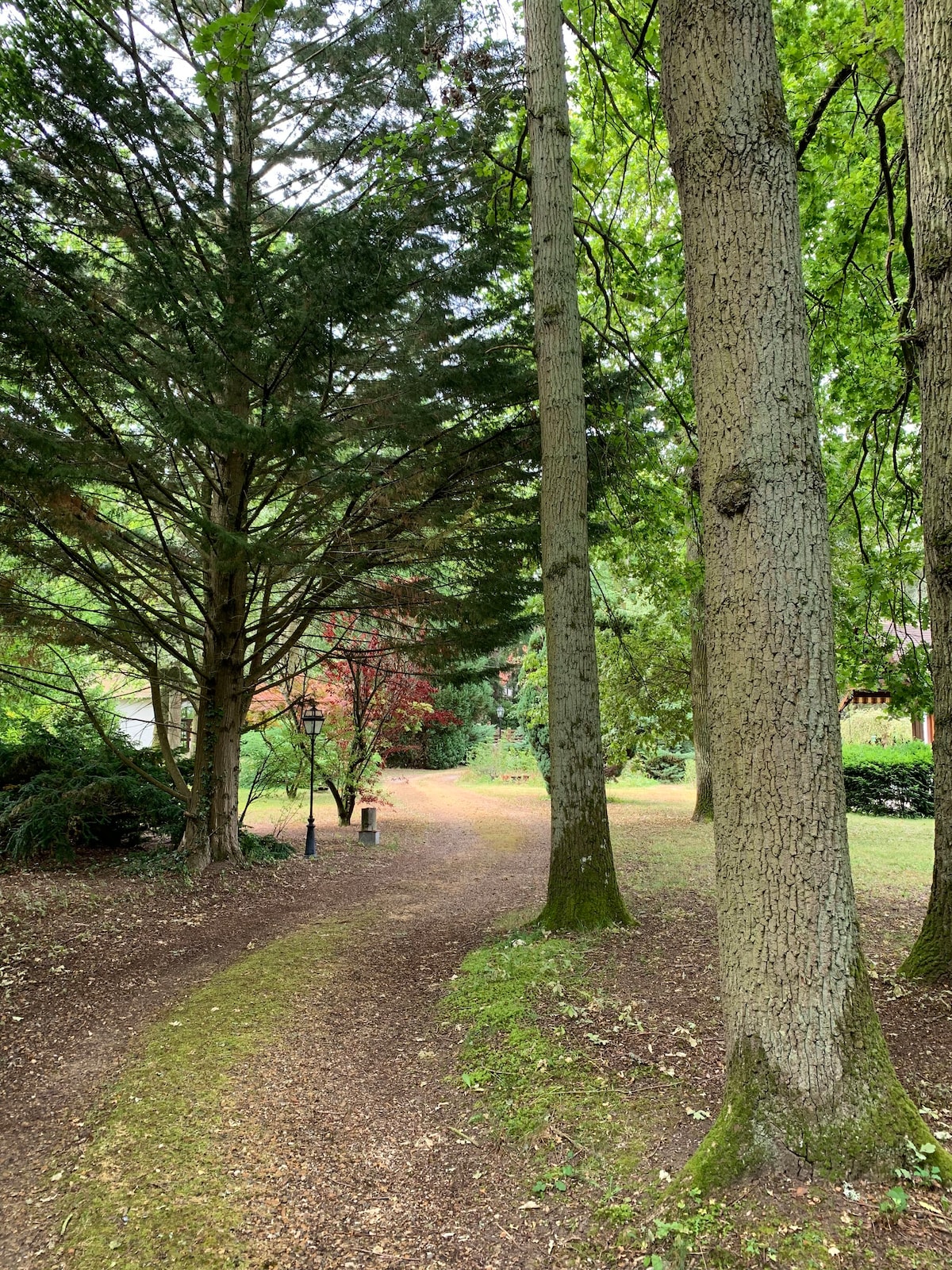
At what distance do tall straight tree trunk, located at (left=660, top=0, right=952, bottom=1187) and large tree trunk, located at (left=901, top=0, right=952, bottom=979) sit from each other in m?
1.85

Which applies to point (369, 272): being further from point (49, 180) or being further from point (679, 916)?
point (679, 916)

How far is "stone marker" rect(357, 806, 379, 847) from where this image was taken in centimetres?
1152

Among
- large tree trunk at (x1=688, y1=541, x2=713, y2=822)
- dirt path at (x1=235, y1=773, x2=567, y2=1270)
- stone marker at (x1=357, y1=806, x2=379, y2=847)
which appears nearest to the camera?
dirt path at (x1=235, y1=773, x2=567, y2=1270)

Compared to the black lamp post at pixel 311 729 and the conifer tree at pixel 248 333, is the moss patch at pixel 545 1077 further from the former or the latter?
the black lamp post at pixel 311 729

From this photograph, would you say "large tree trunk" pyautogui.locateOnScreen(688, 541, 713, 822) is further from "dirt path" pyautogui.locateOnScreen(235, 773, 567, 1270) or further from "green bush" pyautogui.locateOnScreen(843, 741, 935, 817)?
"dirt path" pyautogui.locateOnScreen(235, 773, 567, 1270)

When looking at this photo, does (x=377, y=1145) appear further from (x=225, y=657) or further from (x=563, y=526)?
(x=225, y=657)

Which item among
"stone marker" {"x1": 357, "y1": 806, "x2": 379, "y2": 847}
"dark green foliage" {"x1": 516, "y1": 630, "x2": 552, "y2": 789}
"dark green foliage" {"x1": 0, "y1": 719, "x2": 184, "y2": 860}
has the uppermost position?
"dark green foliage" {"x1": 516, "y1": 630, "x2": 552, "y2": 789}

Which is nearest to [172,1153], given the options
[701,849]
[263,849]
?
[263,849]

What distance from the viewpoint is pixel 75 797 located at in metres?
7.75

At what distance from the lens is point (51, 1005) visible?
4.50 meters

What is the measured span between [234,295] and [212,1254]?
5.88m

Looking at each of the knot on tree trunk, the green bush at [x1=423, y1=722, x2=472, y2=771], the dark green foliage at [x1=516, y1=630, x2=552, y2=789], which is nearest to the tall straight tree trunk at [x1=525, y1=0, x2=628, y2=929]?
the knot on tree trunk

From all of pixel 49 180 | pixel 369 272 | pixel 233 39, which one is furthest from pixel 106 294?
pixel 233 39

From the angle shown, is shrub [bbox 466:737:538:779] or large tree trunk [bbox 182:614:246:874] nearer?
large tree trunk [bbox 182:614:246:874]
